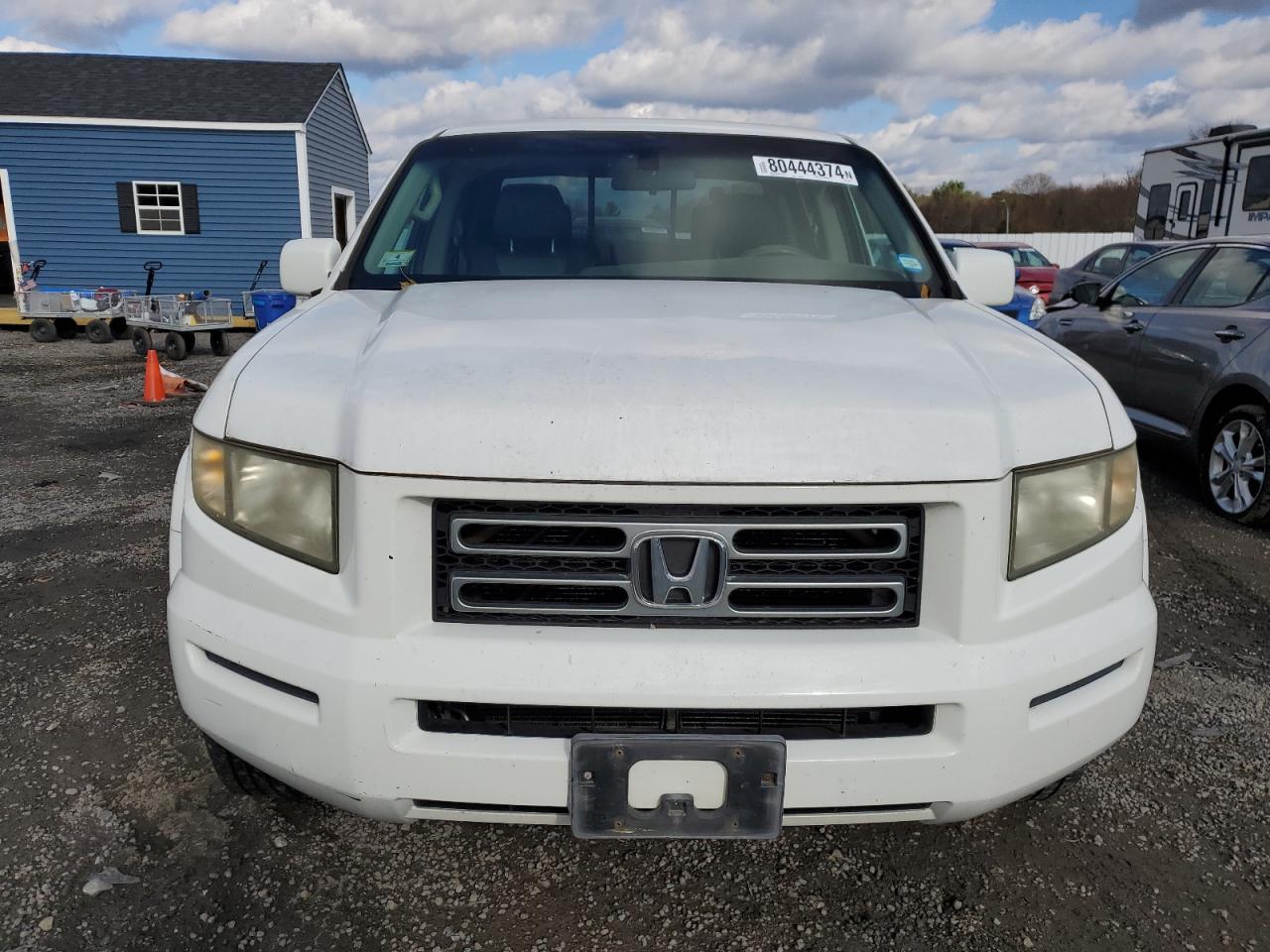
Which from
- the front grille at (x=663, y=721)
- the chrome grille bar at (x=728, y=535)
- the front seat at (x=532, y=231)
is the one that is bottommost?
the front grille at (x=663, y=721)

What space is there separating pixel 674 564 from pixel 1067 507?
2.65 feet

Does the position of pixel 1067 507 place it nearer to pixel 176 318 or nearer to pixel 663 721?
pixel 663 721

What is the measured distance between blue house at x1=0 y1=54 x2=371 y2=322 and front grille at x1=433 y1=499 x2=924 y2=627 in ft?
61.0

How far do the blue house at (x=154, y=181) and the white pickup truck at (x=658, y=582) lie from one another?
60.4 feet

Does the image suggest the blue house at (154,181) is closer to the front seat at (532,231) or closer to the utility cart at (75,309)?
the utility cart at (75,309)

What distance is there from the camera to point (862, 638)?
1.80 metres

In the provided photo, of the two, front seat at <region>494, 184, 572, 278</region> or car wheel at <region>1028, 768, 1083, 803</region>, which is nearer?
car wheel at <region>1028, 768, 1083, 803</region>

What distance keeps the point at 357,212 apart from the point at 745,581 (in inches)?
934

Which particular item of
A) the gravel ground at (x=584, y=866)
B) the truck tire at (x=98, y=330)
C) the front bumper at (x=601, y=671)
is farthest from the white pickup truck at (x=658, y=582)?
the truck tire at (x=98, y=330)

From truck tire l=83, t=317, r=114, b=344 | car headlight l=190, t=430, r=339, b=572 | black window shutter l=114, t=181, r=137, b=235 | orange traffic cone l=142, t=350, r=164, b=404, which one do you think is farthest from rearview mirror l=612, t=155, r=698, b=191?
black window shutter l=114, t=181, r=137, b=235

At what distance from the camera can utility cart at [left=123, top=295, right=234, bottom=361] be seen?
13.3m

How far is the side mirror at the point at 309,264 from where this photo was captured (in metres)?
3.22

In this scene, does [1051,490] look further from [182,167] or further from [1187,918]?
[182,167]

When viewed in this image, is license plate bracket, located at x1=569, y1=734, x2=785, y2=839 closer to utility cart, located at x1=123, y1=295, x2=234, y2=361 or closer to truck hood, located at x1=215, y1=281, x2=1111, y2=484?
truck hood, located at x1=215, y1=281, x2=1111, y2=484
